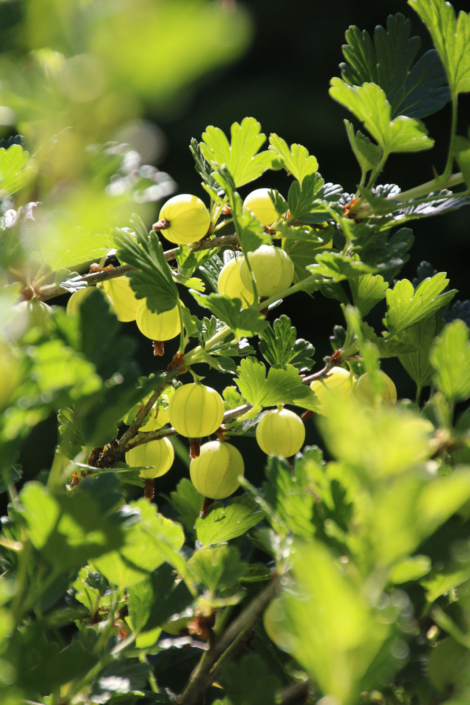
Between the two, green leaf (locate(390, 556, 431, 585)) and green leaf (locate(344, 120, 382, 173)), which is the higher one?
green leaf (locate(344, 120, 382, 173))

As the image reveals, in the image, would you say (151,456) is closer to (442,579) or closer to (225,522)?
(225,522)

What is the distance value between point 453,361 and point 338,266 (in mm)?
75

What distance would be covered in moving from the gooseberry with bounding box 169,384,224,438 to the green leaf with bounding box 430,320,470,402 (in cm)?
14

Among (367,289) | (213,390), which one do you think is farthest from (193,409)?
(367,289)

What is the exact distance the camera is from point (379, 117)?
0.26 meters

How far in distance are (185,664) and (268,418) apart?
16cm

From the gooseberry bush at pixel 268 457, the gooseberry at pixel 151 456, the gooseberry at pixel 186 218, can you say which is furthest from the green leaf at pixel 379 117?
the gooseberry at pixel 151 456

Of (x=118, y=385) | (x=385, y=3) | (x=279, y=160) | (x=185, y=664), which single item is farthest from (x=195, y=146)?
(x=385, y=3)

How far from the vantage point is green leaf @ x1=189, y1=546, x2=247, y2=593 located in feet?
0.73

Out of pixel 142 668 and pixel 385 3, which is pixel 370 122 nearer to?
pixel 142 668

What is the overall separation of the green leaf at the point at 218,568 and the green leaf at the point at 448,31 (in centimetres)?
24

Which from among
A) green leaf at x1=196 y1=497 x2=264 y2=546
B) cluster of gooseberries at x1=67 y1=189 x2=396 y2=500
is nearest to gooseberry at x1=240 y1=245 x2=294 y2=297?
cluster of gooseberries at x1=67 y1=189 x2=396 y2=500

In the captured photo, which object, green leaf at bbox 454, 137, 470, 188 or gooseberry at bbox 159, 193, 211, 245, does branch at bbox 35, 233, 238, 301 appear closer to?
gooseberry at bbox 159, 193, 211, 245

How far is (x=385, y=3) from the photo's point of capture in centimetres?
158
